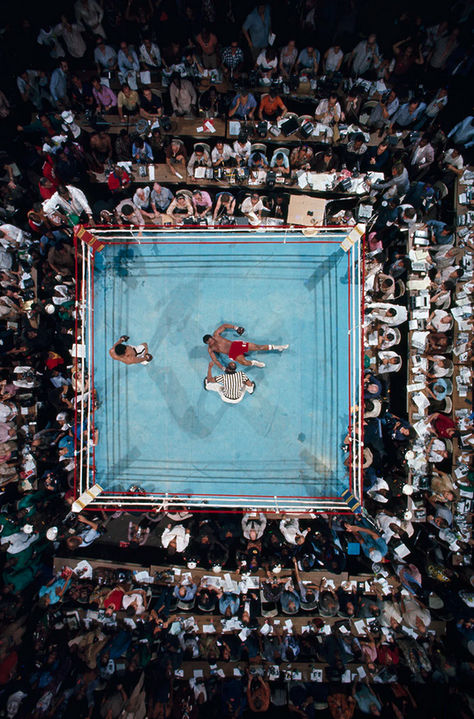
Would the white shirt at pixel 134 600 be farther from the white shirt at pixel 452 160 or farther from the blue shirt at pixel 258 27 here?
the blue shirt at pixel 258 27

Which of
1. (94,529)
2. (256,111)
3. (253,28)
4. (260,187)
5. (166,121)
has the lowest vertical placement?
(94,529)

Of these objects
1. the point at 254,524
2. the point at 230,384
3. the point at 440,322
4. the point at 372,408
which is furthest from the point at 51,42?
the point at 254,524

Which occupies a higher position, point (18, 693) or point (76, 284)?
point (76, 284)

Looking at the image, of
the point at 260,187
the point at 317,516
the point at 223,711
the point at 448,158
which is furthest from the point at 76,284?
the point at 223,711

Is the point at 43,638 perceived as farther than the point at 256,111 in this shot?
No

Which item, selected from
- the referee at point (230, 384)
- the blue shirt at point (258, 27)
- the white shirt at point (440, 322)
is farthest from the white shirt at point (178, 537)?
the blue shirt at point (258, 27)

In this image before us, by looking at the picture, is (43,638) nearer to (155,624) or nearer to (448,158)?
(155,624)

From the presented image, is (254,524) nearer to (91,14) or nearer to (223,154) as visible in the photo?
(223,154)
